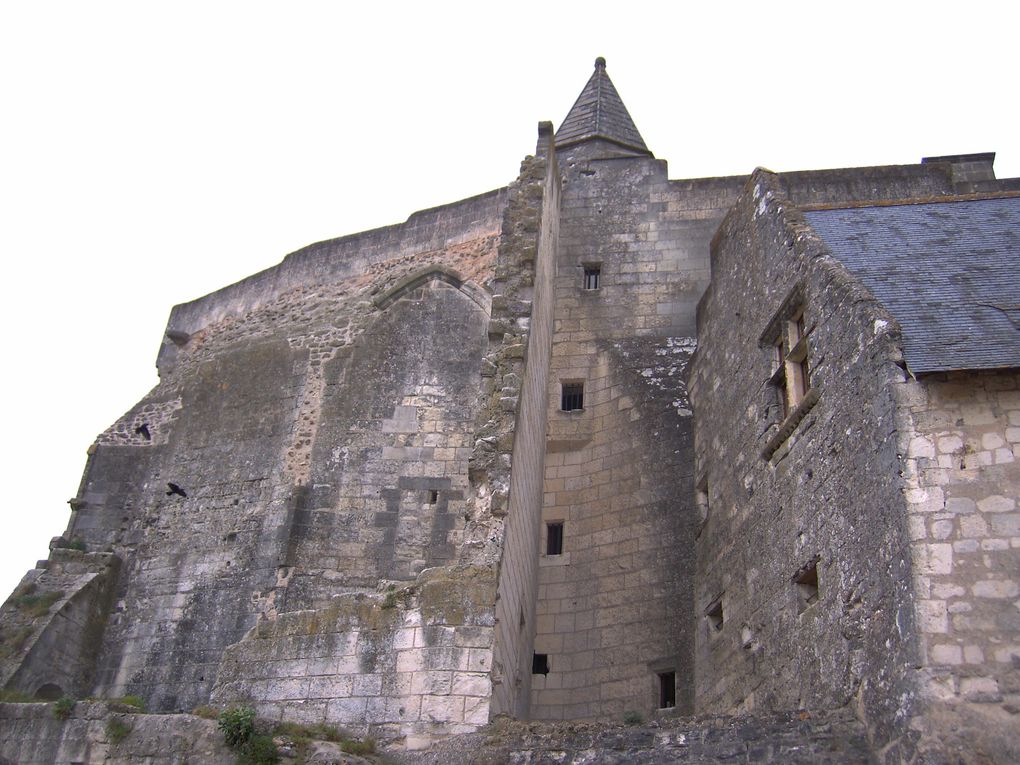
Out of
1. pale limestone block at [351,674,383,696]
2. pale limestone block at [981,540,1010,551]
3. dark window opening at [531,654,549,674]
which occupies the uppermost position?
pale limestone block at [981,540,1010,551]

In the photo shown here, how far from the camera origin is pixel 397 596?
754 centimetres

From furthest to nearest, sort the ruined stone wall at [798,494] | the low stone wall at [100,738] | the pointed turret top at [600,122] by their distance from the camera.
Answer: the pointed turret top at [600,122]
the low stone wall at [100,738]
the ruined stone wall at [798,494]

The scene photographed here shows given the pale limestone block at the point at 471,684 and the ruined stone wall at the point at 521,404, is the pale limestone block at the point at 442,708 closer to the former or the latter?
the pale limestone block at the point at 471,684

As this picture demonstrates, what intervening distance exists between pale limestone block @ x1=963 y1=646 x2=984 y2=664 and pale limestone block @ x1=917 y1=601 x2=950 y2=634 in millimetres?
137

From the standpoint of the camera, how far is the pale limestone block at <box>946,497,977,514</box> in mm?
6133

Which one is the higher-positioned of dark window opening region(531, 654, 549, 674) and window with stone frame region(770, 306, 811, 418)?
window with stone frame region(770, 306, 811, 418)

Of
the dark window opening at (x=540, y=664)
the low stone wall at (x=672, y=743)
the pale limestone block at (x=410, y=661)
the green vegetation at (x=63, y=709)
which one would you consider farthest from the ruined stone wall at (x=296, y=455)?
the low stone wall at (x=672, y=743)

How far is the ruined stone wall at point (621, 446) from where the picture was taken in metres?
9.92

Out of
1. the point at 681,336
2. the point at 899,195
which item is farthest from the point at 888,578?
the point at 899,195

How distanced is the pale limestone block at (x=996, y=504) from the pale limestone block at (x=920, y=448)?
37cm

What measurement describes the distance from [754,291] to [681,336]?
230 cm

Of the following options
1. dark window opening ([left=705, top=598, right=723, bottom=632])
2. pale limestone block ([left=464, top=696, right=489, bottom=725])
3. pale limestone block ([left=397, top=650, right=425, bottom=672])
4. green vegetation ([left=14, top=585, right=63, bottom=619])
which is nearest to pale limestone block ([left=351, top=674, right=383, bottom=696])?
pale limestone block ([left=397, top=650, right=425, bottom=672])

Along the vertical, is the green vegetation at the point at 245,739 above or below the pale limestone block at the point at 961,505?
below

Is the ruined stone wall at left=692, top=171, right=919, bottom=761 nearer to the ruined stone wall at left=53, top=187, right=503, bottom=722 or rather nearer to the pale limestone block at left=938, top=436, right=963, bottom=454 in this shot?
the pale limestone block at left=938, top=436, right=963, bottom=454
